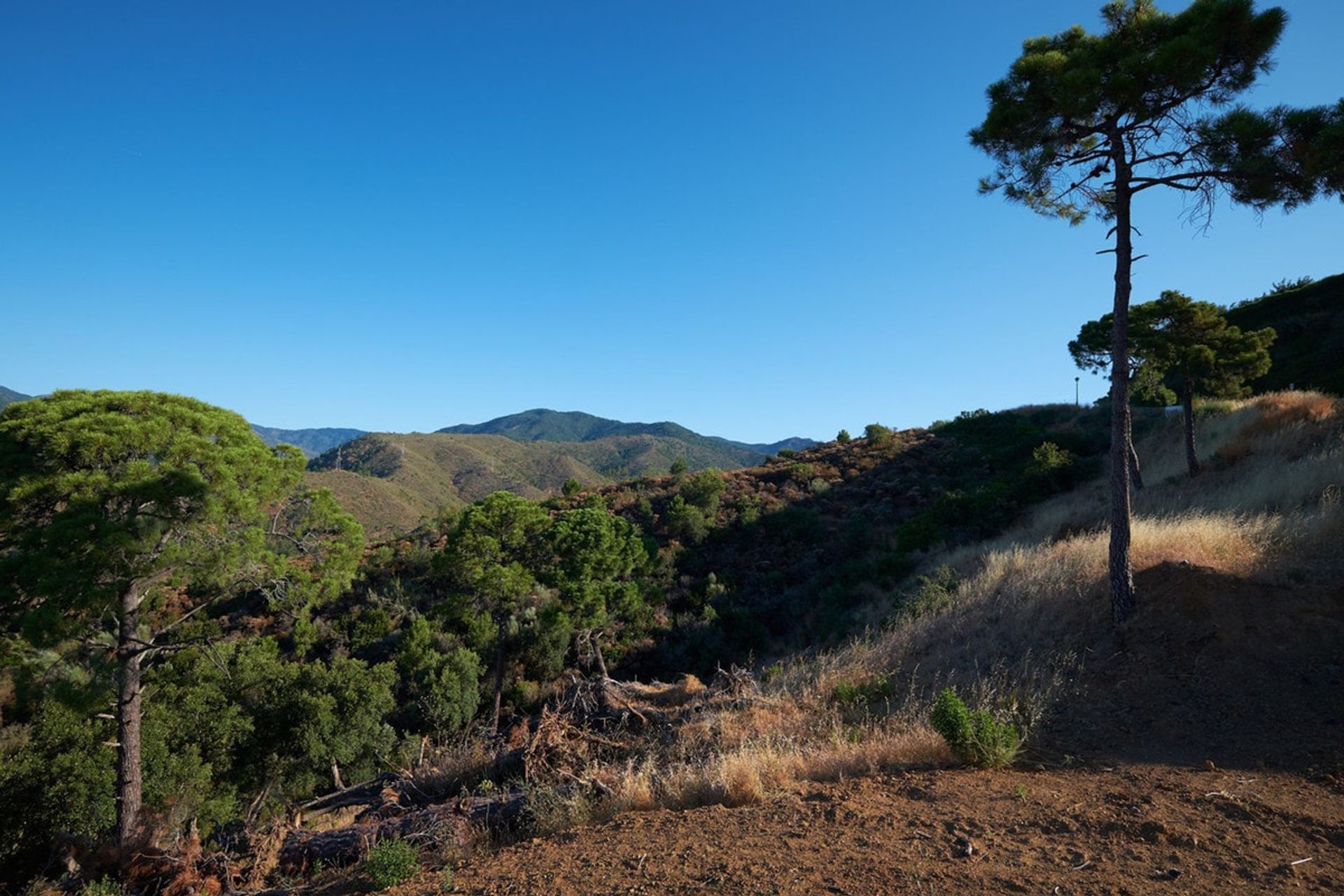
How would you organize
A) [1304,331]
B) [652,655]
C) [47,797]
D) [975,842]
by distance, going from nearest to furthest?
[975,842]
[47,797]
[652,655]
[1304,331]

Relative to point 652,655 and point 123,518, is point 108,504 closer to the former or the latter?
point 123,518

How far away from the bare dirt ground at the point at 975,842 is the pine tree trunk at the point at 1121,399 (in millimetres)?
3242

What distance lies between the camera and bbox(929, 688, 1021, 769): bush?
522cm

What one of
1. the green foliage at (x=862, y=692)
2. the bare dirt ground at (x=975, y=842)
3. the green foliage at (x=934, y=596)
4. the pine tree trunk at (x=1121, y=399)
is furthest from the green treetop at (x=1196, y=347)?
the bare dirt ground at (x=975, y=842)

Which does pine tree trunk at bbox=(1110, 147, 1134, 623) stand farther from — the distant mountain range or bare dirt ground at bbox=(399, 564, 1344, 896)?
the distant mountain range

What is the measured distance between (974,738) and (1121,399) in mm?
5079

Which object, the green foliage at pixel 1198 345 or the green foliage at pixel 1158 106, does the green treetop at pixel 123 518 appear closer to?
the green foliage at pixel 1158 106

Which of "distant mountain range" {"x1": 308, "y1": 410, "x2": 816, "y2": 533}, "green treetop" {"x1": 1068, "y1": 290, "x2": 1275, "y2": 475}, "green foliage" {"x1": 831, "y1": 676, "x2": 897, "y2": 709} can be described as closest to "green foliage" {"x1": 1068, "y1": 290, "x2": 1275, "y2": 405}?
"green treetop" {"x1": 1068, "y1": 290, "x2": 1275, "y2": 475}

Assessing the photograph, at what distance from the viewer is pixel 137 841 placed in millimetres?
6879

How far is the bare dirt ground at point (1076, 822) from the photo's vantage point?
3584 mm

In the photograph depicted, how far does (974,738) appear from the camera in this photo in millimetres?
5250

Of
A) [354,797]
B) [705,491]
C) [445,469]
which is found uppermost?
[445,469]

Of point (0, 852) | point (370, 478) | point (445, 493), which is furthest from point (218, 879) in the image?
point (445, 493)

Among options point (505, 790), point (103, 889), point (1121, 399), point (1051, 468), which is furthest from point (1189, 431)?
point (103, 889)
